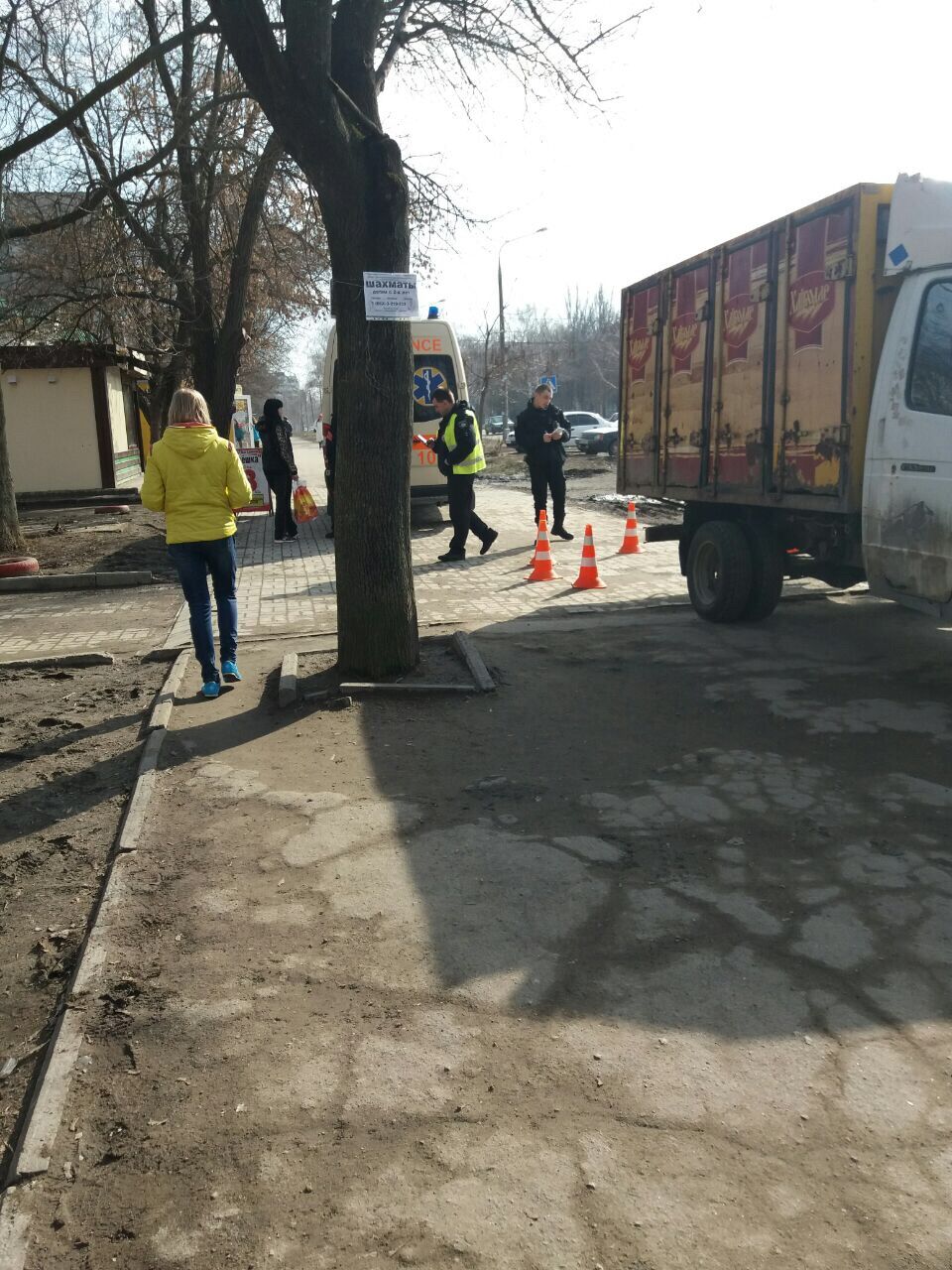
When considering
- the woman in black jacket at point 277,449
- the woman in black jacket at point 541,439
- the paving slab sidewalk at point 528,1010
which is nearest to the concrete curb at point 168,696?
the paving slab sidewalk at point 528,1010

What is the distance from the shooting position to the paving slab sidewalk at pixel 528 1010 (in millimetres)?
2348

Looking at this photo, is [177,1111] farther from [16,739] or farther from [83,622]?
[83,622]

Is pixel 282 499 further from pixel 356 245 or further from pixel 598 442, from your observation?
pixel 598 442

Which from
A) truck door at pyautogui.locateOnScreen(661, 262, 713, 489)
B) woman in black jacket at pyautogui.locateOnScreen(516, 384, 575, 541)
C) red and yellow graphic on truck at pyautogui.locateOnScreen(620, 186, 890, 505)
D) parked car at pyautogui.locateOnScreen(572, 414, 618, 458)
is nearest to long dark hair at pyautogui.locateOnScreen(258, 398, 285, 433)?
woman in black jacket at pyautogui.locateOnScreen(516, 384, 575, 541)

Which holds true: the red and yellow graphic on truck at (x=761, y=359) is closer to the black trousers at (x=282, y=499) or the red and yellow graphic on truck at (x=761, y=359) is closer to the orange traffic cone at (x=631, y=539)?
the orange traffic cone at (x=631, y=539)

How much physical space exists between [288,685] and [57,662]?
241 cm

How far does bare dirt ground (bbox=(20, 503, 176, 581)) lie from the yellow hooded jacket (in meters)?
5.99

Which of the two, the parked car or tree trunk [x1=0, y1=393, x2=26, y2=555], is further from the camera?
the parked car

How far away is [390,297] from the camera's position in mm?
6293

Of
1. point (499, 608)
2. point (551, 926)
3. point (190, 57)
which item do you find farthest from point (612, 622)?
point (190, 57)

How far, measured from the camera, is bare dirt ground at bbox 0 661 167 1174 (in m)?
3.38

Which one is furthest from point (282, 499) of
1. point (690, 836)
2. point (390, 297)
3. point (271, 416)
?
point (690, 836)

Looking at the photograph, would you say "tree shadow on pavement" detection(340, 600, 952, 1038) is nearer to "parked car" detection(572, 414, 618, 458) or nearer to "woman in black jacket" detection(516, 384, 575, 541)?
"woman in black jacket" detection(516, 384, 575, 541)

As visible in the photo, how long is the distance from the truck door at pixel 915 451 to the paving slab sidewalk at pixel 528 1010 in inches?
38.6
